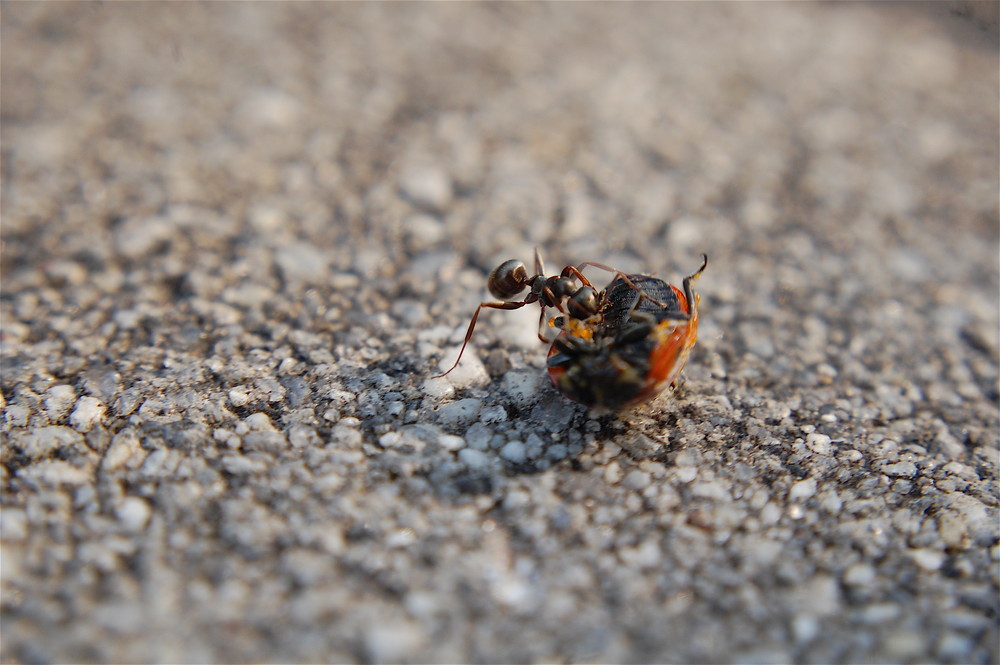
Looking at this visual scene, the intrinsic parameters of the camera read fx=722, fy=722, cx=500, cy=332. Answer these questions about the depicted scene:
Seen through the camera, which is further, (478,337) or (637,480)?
(478,337)

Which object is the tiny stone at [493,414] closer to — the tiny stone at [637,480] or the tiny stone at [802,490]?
the tiny stone at [637,480]

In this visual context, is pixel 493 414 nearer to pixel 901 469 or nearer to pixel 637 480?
pixel 637 480

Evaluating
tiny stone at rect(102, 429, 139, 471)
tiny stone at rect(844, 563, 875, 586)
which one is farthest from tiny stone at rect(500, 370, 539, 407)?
tiny stone at rect(102, 429, 139, 471)

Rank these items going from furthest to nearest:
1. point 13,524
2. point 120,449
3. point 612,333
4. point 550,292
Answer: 1. point 550,292
2. point 612,333
3. point 120,449
4. point 13,524

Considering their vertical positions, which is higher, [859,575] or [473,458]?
[859,575]

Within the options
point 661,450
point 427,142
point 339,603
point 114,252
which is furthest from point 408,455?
point 427,142

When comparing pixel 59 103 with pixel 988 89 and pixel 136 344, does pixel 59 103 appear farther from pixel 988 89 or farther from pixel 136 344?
pixel 988 89

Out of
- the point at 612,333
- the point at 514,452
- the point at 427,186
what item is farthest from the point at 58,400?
the point at 427,186

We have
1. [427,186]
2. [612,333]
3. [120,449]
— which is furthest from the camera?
[427,186]
